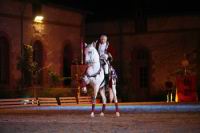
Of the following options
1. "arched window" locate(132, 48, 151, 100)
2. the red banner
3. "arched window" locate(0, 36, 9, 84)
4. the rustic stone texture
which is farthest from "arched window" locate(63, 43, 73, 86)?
the red banner

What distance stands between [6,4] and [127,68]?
12.5m

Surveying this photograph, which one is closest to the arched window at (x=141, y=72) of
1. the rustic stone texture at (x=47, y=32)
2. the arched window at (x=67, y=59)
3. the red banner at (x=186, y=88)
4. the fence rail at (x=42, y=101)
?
the rustic stone texture at (x=47, y=32)

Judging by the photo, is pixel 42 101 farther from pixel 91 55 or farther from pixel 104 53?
pixel 91 55

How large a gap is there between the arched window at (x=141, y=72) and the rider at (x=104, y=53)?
22064 mm

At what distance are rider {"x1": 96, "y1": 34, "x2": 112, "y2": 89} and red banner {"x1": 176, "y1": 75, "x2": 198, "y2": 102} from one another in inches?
528

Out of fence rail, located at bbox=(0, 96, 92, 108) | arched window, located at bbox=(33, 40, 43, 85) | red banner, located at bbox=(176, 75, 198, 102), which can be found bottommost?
fence rail, located at bbox=(0, 96, 92, 108)

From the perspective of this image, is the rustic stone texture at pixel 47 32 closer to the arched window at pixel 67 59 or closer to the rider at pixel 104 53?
the arched window at pixel 67 59

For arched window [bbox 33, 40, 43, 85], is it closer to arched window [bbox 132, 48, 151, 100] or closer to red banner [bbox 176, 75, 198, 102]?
arched window [bbox 132, 48, 151, 100]

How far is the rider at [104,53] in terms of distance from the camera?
2058cm

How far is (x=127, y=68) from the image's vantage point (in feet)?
146

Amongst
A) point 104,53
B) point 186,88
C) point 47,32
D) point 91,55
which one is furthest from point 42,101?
point 91,55

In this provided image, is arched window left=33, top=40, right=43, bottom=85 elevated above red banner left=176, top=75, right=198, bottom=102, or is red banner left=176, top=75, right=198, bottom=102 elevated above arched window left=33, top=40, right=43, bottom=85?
arched window left=33, top=40, right=43, bottom=85

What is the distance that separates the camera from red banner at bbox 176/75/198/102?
110ft

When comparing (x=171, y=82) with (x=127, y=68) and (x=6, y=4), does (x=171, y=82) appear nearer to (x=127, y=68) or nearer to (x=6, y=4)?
(x=127, y=68)
